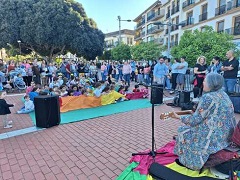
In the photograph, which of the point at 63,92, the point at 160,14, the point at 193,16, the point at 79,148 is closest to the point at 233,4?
the point at 193,16

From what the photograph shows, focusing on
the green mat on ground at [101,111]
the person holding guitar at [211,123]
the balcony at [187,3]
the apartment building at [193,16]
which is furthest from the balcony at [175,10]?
the person holding guitar at [211,123]

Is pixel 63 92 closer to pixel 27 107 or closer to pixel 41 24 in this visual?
pixel 27 107

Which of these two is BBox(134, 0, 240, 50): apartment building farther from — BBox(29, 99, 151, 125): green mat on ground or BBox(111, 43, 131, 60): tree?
BBox(29, 99, 151, 125): green mat on ground

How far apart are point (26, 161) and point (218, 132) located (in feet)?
10.5

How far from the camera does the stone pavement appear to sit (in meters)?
3.16

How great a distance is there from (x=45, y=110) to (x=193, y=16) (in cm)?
2776

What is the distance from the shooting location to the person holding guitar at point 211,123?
241 cm

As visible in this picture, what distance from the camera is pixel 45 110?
5098mm

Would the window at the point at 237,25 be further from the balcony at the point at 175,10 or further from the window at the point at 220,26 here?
the balcony at the point at 175,10

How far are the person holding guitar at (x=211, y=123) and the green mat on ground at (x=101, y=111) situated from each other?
13.3 feet

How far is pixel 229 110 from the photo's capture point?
2445mm

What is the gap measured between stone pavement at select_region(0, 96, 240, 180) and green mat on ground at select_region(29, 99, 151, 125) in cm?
42

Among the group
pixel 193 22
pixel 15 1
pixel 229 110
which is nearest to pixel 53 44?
pixel 15 1

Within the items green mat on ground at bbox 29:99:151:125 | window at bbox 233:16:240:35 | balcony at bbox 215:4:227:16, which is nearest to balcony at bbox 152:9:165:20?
balcony at bbox 215:4:227:16
